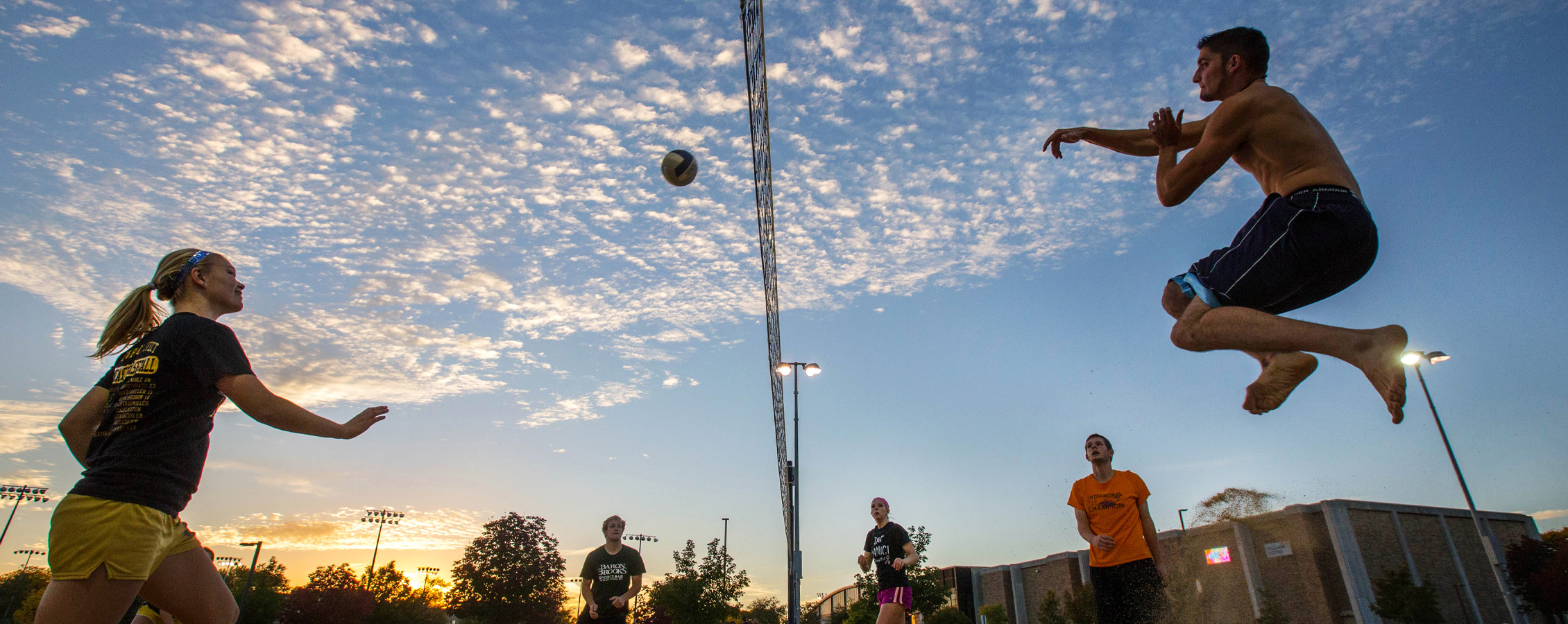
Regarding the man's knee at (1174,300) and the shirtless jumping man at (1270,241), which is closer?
the shirtless jumping man at (1270,241)

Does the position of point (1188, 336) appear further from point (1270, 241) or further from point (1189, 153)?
point (1189, 153)

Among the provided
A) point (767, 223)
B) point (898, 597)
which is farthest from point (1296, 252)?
point (767, 223)

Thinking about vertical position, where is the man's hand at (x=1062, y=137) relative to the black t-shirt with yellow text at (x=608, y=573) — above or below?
above

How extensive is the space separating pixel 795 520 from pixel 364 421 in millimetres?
17275

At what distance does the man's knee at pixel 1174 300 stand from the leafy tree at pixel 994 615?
58.7 meters

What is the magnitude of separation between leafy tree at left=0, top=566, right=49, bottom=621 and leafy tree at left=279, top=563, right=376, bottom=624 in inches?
1437

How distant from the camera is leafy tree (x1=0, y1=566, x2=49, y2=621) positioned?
7262 centimetres

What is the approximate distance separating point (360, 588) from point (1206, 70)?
212 feet

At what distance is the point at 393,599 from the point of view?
6216cm

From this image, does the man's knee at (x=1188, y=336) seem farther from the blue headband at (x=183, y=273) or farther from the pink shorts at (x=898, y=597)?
the pink shorts at (x=898, y=597)

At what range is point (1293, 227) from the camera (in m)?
2.49

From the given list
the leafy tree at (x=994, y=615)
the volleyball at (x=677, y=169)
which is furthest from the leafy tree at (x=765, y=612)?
the volleyball at (x=677, y=169)

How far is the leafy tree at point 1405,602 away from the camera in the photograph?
3612 centimetres

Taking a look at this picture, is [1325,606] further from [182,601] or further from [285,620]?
[285,620]
